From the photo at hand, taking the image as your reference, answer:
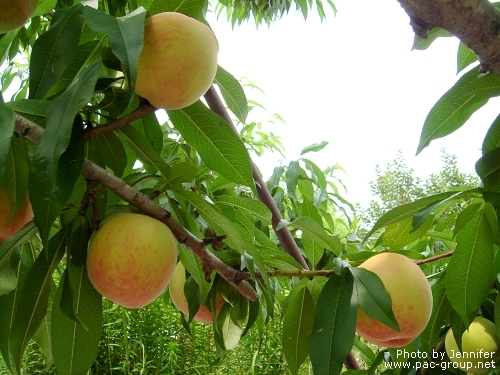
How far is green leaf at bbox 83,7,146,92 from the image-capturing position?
1.31 feet

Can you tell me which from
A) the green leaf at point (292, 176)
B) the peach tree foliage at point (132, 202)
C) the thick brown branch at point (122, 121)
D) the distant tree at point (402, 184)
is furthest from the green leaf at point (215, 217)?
the distant tree at point (402, 184)

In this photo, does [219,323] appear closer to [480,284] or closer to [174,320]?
[480,284]

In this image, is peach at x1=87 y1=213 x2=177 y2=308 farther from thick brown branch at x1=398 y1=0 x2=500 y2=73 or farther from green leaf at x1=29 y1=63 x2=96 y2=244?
thick brown branch at x1=398 y1=0 x2=500 y2=73

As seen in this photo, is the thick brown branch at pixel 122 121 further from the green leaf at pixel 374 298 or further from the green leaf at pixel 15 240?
the green leaf at pixel 374 298

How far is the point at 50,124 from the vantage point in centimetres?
41

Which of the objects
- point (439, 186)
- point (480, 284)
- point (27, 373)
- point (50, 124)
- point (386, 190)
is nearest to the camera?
point (50, 124)

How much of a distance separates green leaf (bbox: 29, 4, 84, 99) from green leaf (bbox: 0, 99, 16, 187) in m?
0.12

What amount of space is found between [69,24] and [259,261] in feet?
1.04

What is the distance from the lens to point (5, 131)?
1.22ft

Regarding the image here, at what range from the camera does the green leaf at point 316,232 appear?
62cm

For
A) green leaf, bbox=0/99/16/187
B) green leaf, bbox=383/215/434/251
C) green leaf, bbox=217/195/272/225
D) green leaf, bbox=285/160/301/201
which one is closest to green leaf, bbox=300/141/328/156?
green leaf, bbox=285/160/301/201

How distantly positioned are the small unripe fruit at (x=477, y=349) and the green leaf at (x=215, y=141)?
446 mm

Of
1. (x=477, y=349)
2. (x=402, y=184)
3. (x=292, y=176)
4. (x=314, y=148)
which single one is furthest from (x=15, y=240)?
(x=402, y=184)

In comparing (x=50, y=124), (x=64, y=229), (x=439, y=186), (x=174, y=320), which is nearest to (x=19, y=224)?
(x=64, y=229)
